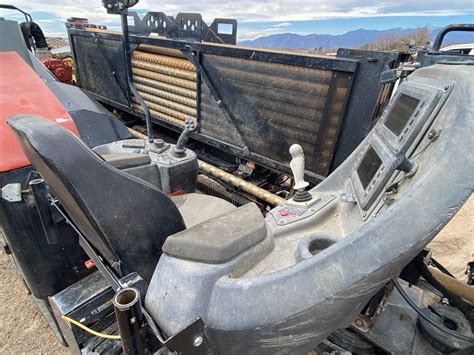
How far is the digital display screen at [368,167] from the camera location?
977mm

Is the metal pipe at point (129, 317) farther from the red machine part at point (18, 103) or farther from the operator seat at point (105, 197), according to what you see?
the red machine part at point (18, 103)

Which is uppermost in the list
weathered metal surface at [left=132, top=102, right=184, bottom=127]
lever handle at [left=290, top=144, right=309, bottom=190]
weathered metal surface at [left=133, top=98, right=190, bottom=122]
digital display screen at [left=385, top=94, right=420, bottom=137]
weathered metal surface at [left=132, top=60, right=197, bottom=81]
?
digital display screen at [left=385, top=94, right=420, bottom=137]

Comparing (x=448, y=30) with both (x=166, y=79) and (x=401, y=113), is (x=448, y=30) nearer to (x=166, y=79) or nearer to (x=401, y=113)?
(x=401, y=113)

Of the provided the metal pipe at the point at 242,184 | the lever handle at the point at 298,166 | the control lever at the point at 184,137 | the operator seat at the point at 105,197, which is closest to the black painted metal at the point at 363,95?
the metal pipe at the point at 242,184

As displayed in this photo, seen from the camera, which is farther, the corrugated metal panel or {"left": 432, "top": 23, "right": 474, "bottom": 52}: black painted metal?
the corrugated metal panel

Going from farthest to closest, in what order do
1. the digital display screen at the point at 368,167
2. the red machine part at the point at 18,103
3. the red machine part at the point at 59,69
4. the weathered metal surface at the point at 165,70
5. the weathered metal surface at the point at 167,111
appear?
the red machine part at the point at 59,69, the weathered metal surface at the point at 167,111, the weathered metal surface at the point at 165,70, the red machine part at the point at 18,103, the digital display screen at the point at 368,167

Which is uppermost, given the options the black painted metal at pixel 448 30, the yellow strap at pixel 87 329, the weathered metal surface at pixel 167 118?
the black painted metal at pixel 448 30

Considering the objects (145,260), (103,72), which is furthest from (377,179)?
(103,72)

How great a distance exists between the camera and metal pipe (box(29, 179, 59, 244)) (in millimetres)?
1291

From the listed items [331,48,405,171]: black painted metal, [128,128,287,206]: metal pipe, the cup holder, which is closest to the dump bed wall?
[331,48,405,171]: black painted metal

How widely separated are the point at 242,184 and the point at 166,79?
1541 millimetres

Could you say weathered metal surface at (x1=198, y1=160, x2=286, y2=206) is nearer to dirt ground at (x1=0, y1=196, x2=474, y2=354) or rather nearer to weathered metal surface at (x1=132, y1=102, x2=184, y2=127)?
weathered metal surface at (x1=132, y1=102, x2=184, y2=127)

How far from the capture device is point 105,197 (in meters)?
0.91

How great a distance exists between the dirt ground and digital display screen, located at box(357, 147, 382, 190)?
171 centimetres
